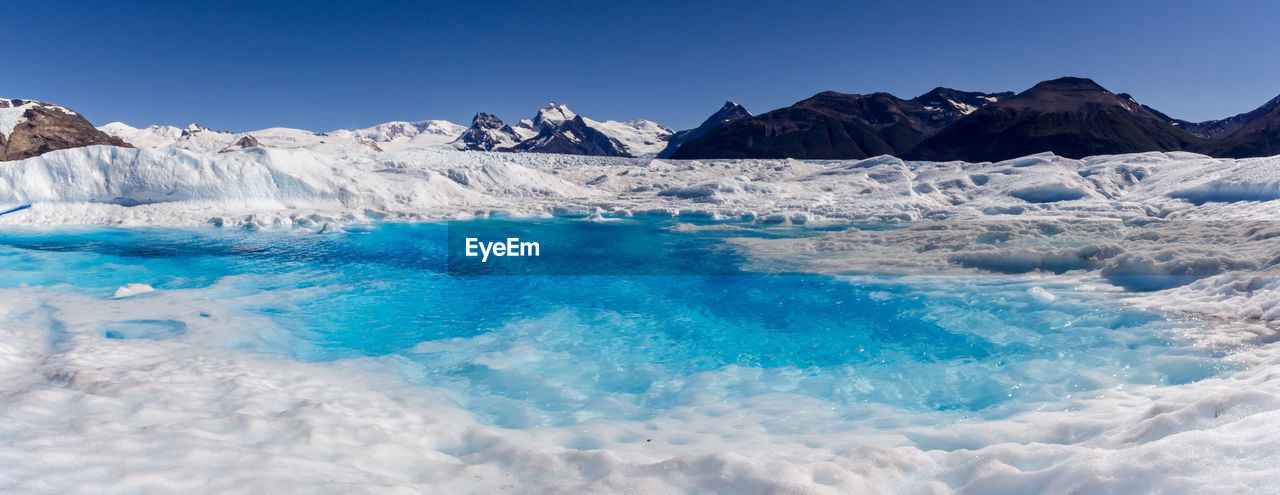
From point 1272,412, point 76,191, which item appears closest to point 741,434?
point 1272,412

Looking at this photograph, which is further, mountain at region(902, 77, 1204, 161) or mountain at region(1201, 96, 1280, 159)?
mountain at region(902, 77, 1204, 161)

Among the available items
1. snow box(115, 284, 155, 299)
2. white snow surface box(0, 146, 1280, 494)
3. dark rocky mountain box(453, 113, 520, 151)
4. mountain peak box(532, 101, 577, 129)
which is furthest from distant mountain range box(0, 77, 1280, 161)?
white snow surface box(0, 146, 1280, 494)

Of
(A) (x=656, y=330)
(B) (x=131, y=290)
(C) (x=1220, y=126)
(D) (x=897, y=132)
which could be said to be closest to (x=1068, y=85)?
(D) (x=897, y=132)

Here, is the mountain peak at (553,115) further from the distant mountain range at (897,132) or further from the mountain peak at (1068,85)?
the mountain peak at (1068,85)

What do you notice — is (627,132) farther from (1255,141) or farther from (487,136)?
(1255,141)

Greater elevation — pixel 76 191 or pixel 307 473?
pixel 76 191

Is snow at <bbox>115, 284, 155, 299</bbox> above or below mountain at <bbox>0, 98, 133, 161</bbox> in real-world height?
below

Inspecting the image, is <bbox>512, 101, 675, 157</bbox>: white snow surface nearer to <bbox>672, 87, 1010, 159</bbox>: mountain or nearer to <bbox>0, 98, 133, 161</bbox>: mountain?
<bbox>672, 87, 1010, 159</bbox>: mountain

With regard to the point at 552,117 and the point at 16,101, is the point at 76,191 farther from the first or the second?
the point at 552,117
